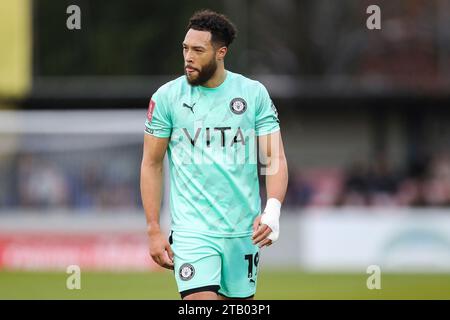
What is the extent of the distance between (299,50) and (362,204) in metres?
9.67

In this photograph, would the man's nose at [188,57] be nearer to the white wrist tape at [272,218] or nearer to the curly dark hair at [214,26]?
the curly dark hair at [214,26]

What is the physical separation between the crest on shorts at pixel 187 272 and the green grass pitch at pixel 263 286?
709cm

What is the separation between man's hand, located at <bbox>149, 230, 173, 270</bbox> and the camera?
25.1 ft

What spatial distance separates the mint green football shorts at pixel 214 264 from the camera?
7.59m

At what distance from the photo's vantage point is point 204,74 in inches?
304

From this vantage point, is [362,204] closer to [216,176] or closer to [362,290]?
[362,290]

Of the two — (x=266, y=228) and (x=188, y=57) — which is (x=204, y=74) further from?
(x=266, y=228)

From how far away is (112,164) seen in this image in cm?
2191

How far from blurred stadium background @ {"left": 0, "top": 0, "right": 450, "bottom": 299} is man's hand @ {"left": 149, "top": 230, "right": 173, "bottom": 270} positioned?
295 inches

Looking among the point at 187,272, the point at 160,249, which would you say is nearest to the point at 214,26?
the point at 160,249

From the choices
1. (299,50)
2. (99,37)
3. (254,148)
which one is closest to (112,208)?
(99,37)

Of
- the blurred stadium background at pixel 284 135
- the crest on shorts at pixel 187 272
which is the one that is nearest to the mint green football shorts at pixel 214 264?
the crest on shorts at pixel 187 272

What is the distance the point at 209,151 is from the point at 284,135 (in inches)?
861

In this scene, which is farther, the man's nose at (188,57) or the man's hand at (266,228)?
the man's nose at (188,57)
